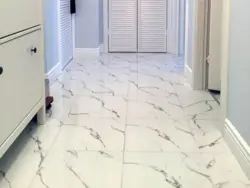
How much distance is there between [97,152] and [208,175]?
0.65 metres

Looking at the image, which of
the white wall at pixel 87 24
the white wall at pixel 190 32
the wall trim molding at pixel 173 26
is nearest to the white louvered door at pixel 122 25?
the white wall at pixel 87 24

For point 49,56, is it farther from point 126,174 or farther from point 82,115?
point 126,174

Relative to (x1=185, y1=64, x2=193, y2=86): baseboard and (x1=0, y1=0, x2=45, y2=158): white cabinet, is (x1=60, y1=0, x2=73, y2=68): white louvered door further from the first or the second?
(x1=0, y1=0, x2=45, y2=158): white cabinet

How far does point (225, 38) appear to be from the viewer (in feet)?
8.64

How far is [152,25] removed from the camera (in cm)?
683

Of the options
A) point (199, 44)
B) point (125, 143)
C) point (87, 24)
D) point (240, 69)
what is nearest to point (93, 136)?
point (125, 143)

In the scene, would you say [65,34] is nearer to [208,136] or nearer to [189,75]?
[189,75]

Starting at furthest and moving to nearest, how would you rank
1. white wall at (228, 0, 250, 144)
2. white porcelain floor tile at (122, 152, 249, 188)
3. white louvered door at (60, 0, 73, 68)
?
white louvered door at (60, 0, 73, 68), white wall at (228, 0, 250, 144), white porcelain floor tile at (122, 152, 249, 188)

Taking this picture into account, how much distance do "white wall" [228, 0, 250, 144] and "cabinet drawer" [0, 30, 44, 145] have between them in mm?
1179

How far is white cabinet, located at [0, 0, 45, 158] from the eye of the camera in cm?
207

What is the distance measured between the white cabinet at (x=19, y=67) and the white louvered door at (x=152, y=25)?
160 inches

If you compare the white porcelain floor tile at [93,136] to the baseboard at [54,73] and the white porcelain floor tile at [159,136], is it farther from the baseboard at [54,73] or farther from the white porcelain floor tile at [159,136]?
the baseboard at [54,73]

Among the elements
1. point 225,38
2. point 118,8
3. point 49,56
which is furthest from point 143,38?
point 225,38

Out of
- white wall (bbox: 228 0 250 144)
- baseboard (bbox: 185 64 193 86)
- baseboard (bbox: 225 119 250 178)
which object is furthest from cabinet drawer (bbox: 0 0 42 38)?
baseboard (bbox: 185 64 193 86)
